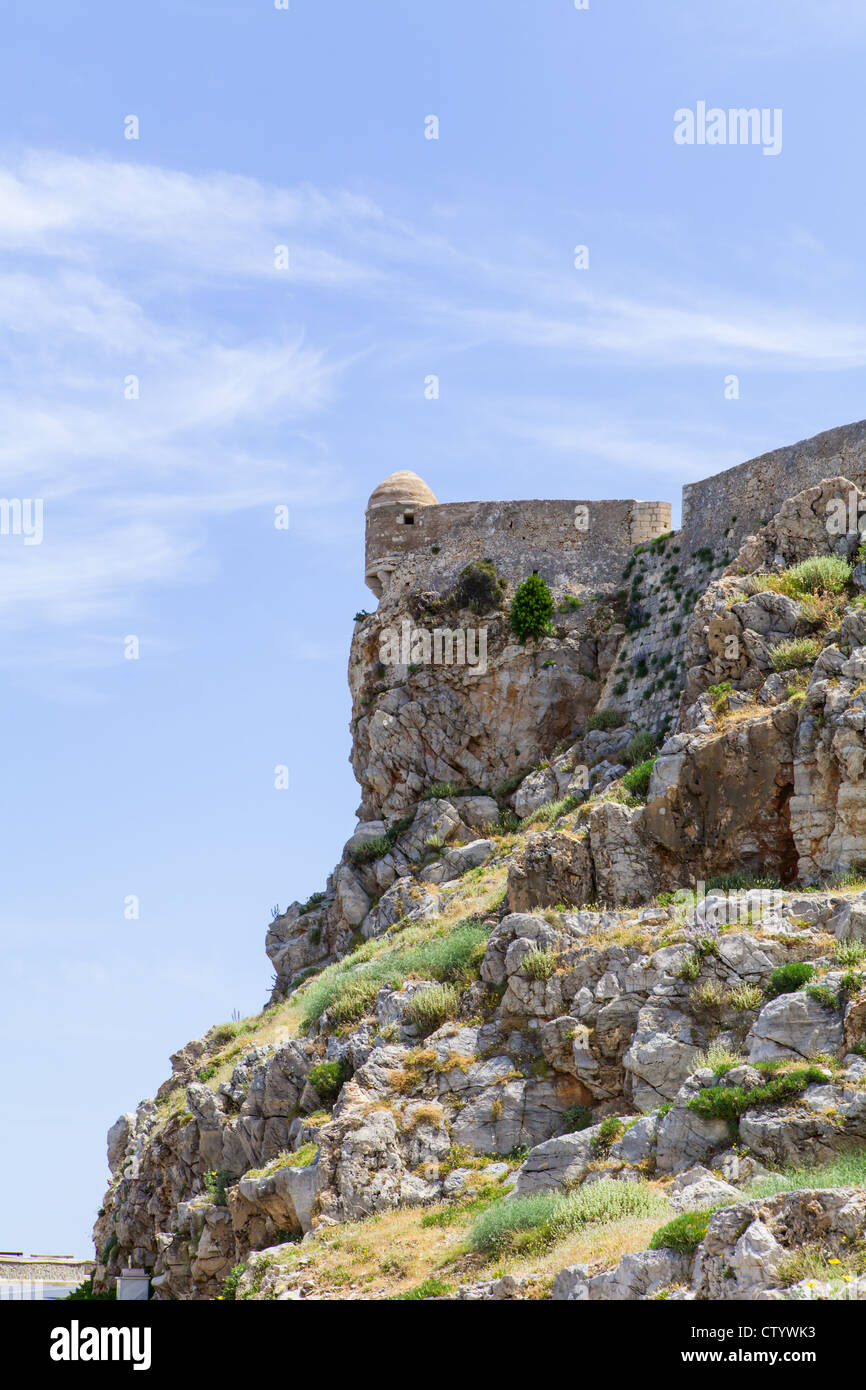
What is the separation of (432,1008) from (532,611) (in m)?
16.6

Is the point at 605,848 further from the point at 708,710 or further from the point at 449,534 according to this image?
the point at 449,534

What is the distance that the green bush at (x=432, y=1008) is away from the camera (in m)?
24.6

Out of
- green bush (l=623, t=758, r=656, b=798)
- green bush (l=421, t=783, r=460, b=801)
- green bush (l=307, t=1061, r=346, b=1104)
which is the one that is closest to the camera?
green bush (l=307, t=1061, r=346, b=1104)

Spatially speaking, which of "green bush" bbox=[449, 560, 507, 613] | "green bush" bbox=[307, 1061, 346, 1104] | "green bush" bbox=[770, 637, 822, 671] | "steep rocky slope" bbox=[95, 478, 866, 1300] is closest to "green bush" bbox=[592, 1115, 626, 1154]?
"steep rocky slope" bbox=[95, 478, 866, 1300]

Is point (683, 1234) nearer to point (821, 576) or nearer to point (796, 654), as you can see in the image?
point (796, 654)

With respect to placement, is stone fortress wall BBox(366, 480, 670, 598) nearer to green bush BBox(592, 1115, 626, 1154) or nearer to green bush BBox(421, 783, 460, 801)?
green bush BBox(421, 783, 460, 801)

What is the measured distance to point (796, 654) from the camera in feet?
91.0

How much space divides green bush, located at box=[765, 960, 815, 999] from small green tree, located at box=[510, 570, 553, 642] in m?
19.7

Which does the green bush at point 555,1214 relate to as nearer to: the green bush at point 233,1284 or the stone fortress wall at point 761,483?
the green bush at point 233,1284

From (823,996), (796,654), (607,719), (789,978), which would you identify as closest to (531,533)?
(607,719)

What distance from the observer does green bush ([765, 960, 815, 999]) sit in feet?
65.6

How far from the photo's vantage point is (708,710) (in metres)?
27.8

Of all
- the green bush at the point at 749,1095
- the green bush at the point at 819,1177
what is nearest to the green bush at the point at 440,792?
the green bush at the point at 749,1095
